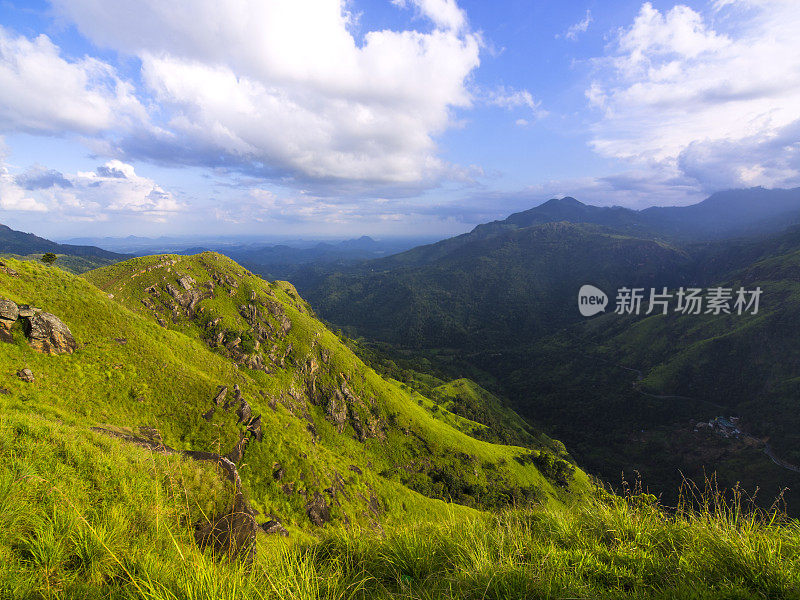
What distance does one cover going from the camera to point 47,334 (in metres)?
26.8

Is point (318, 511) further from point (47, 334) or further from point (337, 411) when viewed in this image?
point (47, 334)

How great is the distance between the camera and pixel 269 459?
124 ft

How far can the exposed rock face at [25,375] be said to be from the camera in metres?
22.5

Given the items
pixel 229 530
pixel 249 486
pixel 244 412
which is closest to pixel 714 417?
pixel 249 486

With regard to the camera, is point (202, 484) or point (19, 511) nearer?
point (19, 511)

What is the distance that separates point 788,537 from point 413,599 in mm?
6624

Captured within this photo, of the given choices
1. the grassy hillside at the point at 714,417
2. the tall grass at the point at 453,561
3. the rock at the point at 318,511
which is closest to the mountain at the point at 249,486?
the tall grass at the point at 453,561

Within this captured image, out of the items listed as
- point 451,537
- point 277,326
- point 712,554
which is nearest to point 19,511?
point 451,537

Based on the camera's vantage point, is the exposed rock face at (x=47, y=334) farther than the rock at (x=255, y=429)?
No

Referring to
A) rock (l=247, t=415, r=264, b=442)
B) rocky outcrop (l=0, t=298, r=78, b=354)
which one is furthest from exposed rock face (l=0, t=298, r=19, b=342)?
rock (l=247, t=415, r=264, b=442)

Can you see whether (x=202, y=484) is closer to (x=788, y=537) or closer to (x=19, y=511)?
(x=19, y=511)

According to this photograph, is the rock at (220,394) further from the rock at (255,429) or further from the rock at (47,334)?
the rock at (47,334)

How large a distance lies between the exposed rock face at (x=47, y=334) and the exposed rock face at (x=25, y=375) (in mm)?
3979

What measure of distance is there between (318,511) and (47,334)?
32.6m
